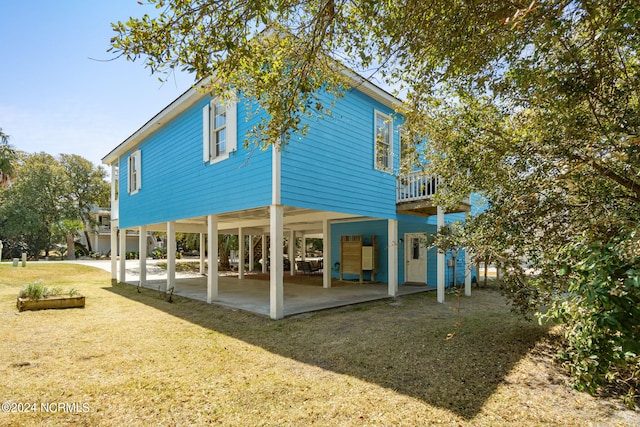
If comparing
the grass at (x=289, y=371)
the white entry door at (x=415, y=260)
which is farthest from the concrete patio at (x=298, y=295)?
the grass at (x=289, y=371)

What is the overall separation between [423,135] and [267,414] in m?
4.49

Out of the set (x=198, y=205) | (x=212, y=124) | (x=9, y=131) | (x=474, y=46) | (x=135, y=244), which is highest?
(x=9, y=131)

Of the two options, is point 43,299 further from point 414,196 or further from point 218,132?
point 414,196

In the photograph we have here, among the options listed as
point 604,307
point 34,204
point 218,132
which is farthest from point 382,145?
point 34,204

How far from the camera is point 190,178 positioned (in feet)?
32.8

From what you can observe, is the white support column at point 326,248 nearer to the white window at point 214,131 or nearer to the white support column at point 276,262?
the white support column at point 276,262

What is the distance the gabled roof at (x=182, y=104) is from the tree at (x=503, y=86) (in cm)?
286

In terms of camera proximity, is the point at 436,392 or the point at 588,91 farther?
the point at 436,392

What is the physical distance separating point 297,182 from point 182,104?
15.9 ft

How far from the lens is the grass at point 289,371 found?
3219mm

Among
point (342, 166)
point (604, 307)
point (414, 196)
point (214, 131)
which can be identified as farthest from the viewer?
point (414, 196)

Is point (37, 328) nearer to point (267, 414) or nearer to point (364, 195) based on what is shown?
point (267, 414)

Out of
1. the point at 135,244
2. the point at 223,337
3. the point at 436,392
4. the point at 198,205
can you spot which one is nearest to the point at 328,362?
the point at 436,392

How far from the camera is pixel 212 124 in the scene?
8.95 meters
